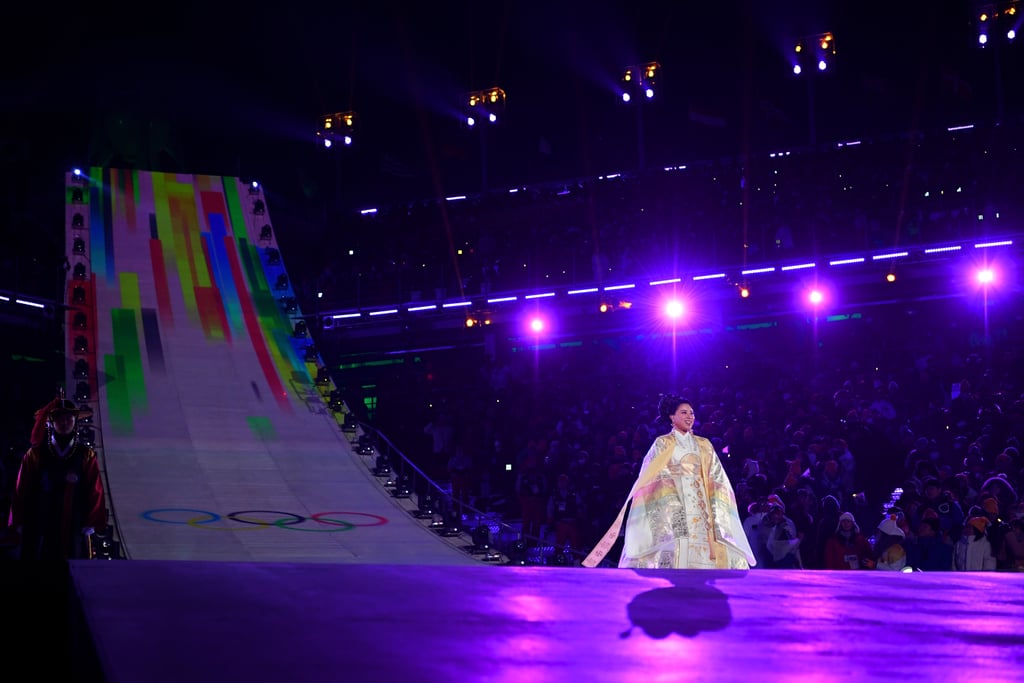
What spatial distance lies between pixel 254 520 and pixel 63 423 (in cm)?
704

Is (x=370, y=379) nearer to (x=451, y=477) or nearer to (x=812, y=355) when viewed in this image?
(x=451, y=477)

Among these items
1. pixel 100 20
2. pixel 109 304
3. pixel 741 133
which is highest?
pixel 100 20

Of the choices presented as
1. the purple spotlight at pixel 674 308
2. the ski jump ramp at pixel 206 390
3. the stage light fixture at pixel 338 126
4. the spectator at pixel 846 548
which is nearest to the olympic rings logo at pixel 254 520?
the ski jump ramp at pixel 206 390

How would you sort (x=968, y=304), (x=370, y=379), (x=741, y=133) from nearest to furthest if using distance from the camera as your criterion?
(x=968, y=304), (x=741, y=133), (x=370, y=379)

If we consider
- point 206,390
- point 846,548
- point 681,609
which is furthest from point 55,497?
point 206,390

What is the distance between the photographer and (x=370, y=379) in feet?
86.7

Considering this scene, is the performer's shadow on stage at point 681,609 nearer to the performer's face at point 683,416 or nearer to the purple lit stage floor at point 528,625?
the purple lit stage floor at point 528,625

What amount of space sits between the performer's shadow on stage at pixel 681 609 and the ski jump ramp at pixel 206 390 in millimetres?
9921

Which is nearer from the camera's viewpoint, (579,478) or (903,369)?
(579,478)

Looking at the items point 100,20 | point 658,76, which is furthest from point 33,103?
point 658,76

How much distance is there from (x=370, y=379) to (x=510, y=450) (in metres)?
8.04

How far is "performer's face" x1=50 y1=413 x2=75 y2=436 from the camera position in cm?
796

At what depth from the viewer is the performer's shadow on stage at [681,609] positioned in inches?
119

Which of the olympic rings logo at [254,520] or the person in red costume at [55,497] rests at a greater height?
the person in red costume at [55,497]
